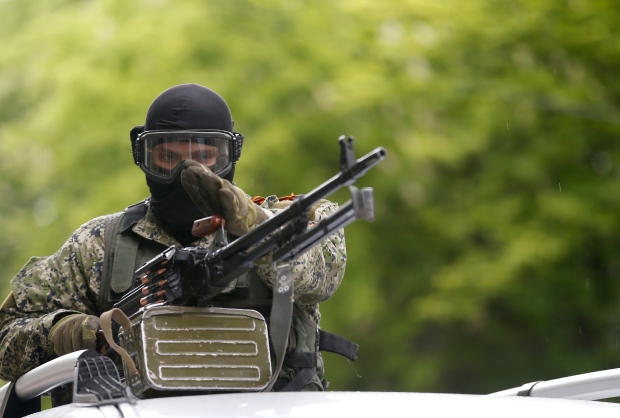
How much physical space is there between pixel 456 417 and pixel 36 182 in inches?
→ 472

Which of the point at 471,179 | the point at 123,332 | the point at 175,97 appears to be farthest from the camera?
the point at 471,179

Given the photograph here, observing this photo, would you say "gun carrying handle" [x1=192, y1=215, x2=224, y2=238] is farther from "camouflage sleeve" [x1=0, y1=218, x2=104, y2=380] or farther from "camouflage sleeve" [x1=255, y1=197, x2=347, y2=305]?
"camouflage sleeve" [x1=0, y1=218, x2=104, y2=380]

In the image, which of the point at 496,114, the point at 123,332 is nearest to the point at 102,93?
the point at 496,114

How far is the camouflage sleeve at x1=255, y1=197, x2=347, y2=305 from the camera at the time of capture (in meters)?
3.64

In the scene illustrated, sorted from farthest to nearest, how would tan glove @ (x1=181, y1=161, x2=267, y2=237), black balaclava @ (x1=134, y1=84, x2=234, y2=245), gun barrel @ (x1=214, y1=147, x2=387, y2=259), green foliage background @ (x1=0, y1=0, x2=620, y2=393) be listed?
green foliage background @ (x1=0, y1=0, x2=620, y2=393)
black balaclava @ (x1=134, y1=84, x2=234, y2=245)
tan glove @ (x1=181, y1=161, x2=267, y2=237)
gun barrel @ (x1=214, y1=147, x2=387, y2=259)

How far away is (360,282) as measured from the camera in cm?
1298

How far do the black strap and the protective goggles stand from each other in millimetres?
682

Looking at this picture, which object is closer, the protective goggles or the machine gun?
the machine gun

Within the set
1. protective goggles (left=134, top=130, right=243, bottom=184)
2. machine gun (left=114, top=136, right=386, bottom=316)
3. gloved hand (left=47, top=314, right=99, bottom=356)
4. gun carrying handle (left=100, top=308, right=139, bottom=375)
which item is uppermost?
protective goggles (left=134, top=130, right=243, bottom=184)

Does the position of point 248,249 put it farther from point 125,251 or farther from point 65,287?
point 65,287

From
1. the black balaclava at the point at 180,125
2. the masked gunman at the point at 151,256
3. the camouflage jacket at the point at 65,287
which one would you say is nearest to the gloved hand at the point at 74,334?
the masked gunman at the point at 151,256

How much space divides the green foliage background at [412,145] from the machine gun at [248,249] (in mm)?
7873

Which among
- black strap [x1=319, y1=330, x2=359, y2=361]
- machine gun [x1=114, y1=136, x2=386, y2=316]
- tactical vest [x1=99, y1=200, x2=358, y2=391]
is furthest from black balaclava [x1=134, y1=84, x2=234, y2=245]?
black strap [x1=319, y1=330, x2=359, y2=361]

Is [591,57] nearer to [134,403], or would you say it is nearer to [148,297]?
[148,297]
